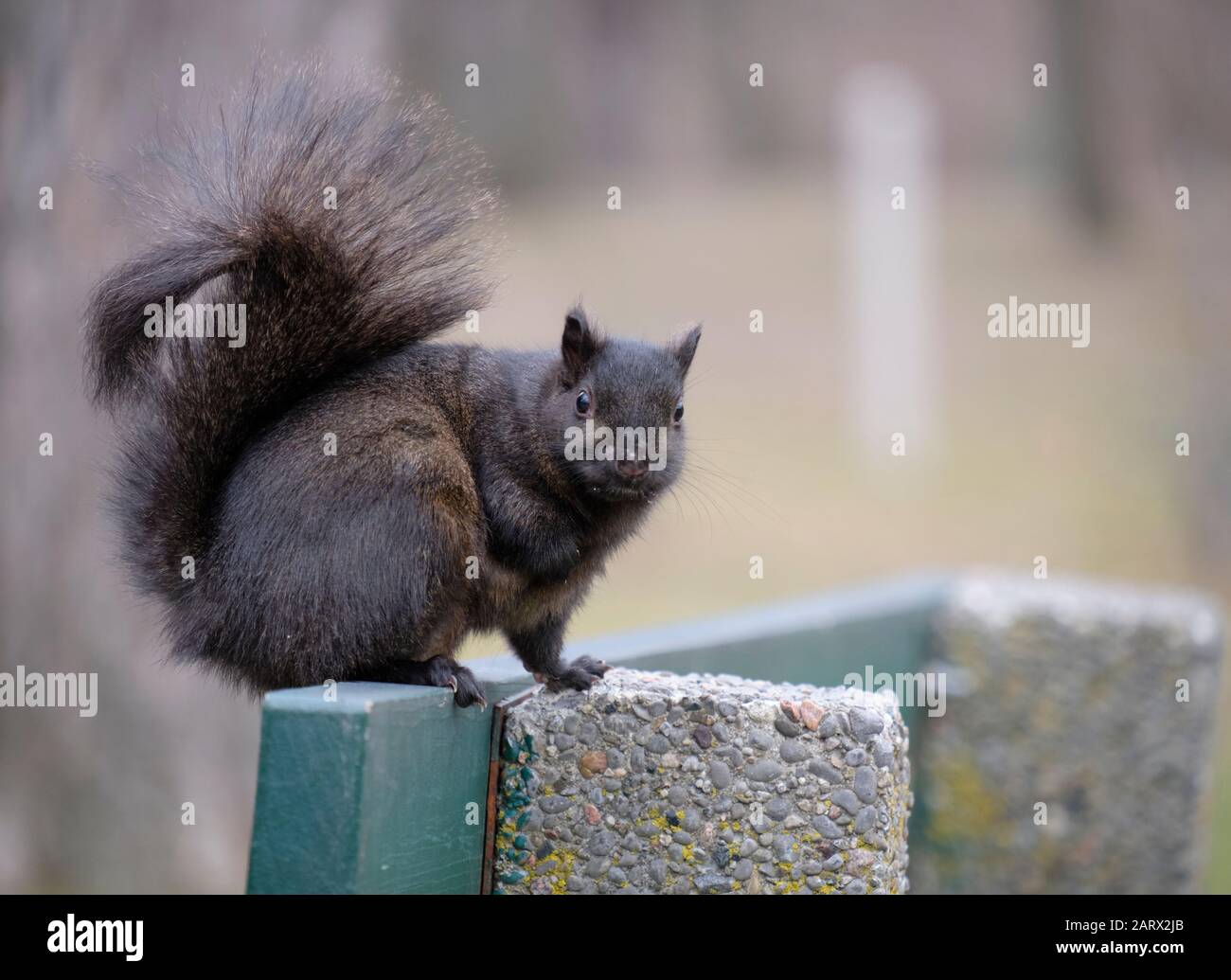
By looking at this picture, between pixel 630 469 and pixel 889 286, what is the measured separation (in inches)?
405

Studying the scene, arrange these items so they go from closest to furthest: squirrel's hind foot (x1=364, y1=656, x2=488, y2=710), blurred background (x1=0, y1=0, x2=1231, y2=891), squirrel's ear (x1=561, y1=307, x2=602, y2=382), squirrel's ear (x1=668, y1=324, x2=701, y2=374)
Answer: squirrel's hind foot (x1=364, y1=656, x2=488, y2=710), squirrel's ear (x1=561, y1=307, x2=602, y2=382), squirrel's ear (x1=668, y1=324, x2=701, y2=374), blurred background (x1=0, y1=0, x2=1231, y2=891)

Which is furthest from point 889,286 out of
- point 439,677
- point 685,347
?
point 439,677

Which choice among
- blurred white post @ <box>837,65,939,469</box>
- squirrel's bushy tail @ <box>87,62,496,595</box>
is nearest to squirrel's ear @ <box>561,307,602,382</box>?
squirrel's bushy tail @ <box>87,62,496,595</box>

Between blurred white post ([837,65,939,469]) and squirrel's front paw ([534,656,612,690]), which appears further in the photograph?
blurred white post ([837,65,939,469])

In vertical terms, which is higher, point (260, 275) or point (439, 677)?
point (260, 275)

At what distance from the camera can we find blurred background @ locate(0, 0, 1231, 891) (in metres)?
4.66

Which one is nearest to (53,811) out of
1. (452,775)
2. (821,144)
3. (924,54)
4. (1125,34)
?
(452,775)

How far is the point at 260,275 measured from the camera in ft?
8.62

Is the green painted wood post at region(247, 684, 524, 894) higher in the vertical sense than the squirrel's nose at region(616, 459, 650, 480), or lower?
lower

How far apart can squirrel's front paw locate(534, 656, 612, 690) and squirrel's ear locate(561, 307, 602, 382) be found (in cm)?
58

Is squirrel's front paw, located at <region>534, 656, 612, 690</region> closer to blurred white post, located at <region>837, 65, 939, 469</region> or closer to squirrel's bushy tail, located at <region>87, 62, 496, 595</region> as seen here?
squirrel's bushy tail, located at <region>87, 62, 496, 595</region>

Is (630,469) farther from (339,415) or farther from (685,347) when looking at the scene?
(339,415)

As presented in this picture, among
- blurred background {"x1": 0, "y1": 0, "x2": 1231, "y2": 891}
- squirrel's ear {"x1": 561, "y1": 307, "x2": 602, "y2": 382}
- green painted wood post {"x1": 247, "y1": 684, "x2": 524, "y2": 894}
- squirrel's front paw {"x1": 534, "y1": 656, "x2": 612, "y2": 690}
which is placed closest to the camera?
green painted wood post {"x1": 247, "y1": 684, "x2": 524, "y2": 894}

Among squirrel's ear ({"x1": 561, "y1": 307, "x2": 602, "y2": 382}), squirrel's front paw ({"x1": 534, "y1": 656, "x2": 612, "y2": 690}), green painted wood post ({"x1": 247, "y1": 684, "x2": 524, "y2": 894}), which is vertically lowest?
green painted wood post ({"x1": 247, "y1": 684, "x2": 524, "y2": 894})
